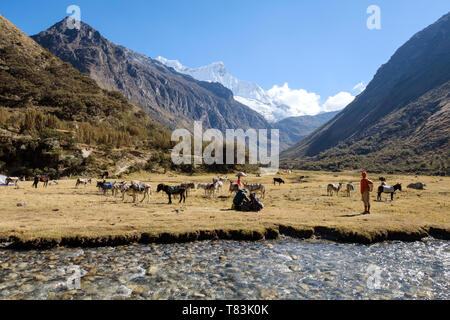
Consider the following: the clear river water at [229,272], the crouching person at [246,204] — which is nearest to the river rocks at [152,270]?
the clear river water at [229,272]

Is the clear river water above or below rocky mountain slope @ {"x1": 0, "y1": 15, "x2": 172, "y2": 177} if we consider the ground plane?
below

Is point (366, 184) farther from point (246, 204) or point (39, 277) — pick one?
point (39, 277)

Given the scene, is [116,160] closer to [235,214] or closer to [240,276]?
[235,214]

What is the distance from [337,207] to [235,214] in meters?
10.4

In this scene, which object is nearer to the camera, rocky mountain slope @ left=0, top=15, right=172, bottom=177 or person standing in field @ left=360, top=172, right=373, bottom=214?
person standing in field @ left=360, top=172, right=373, bottom=214

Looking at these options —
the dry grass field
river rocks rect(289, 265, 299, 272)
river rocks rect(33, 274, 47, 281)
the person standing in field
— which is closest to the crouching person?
the dry grass field

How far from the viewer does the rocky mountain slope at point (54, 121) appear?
178ft

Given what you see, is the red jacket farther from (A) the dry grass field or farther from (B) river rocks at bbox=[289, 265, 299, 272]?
(B) river rocks at bbox=[289, 265, 299, 272]

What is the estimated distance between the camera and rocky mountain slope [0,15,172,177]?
54.3 m

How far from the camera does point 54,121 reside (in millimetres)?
69062

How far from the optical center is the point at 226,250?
1311 centimetres

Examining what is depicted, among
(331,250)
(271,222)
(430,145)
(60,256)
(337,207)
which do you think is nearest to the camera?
(60,256)

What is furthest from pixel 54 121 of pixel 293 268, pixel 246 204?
pixel 293 268
